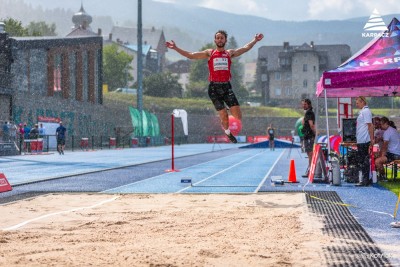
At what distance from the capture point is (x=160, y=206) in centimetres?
995

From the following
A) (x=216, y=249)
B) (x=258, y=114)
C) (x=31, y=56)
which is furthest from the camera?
(x=258, y=114)

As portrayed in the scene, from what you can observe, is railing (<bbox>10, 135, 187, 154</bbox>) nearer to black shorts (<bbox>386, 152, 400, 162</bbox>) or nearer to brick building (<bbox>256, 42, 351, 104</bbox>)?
black shorts (<bbox>386, 152, 400, 162</bbox>)

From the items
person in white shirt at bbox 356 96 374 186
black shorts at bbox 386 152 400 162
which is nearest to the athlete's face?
person in white shirt at bbox 356 96 374 186

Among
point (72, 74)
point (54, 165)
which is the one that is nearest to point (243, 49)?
point (54, 165)

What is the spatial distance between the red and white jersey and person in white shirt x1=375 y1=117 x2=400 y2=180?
5835 millimetres

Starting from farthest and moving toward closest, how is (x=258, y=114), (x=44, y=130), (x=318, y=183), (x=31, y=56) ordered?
1. (x=258, y=114)
2. (x=31, y=56)
3. (x=44, y=130)
4. (x=318, y=183)

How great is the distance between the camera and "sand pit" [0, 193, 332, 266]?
573cm

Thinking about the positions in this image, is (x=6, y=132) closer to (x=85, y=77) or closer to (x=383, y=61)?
(x=383, y=61)

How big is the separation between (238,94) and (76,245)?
11109 centimetres

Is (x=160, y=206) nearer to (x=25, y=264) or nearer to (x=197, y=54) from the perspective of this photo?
(x=197, y=54)

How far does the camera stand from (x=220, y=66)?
9742 mm

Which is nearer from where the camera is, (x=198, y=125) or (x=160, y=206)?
(x=160, y=206)

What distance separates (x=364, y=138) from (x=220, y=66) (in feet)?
16.3

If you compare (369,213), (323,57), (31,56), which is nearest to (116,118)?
(31,56)
